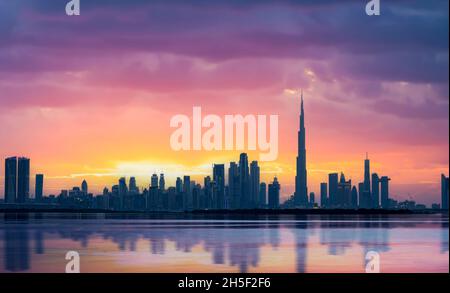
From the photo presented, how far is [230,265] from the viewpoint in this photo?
52906 mm

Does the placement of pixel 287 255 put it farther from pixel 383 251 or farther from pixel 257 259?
pixel 383 251

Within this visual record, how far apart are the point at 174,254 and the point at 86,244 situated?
1662cm
